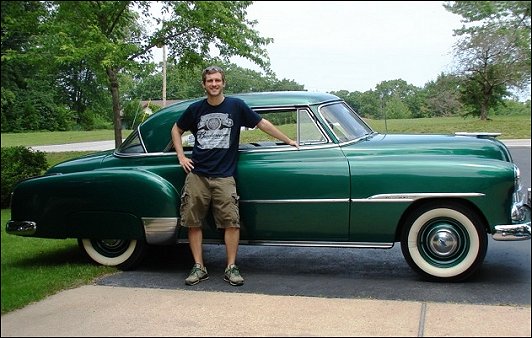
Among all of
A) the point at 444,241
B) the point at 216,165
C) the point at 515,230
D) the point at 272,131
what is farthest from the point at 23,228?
the point at 515,230

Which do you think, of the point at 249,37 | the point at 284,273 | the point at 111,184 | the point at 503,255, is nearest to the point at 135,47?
the point at 249,37

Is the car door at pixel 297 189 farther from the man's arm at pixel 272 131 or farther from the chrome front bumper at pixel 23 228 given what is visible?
the chrome front bumper at pixel 23 228

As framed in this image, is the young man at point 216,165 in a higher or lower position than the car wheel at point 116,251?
higher

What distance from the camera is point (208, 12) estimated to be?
425 cm

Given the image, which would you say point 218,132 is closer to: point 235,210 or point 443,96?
point 235,210

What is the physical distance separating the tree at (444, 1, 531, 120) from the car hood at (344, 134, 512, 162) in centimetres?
32

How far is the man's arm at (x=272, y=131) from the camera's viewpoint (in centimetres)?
461

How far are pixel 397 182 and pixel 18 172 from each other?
4986 millimetres

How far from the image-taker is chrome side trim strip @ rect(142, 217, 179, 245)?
4.68m

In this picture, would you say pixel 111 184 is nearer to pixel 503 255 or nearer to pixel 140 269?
pixel 140 269

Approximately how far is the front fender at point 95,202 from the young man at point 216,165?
0.27m

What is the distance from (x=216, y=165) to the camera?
4492 millimetres

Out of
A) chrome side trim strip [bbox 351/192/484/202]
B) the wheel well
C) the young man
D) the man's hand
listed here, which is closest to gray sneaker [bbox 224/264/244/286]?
the young man

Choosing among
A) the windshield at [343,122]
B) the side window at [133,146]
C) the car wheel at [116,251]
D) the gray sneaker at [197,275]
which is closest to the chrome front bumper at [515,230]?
the windshield at [343,122]
